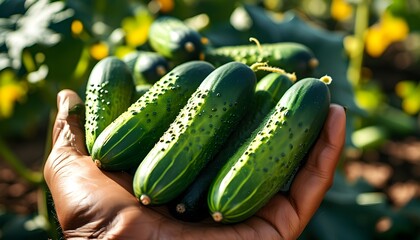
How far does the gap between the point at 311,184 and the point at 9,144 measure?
386cm

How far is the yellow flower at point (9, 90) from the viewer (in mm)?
4789

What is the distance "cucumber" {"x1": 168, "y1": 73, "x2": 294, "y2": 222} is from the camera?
246 centimetres

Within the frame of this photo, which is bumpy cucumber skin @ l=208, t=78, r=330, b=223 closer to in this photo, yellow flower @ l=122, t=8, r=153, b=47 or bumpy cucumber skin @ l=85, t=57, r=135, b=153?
bumpy cucumber skin @ l=85, t=57, r=135, b=153

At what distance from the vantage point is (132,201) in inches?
93.7

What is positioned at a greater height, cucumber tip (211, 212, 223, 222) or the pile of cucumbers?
the pile of cucumbers

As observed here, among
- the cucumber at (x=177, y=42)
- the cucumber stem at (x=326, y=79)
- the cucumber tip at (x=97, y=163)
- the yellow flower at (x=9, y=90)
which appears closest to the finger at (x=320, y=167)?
the cucumber stem at (x=326, y=79)

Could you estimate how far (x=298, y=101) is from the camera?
258 centimetres

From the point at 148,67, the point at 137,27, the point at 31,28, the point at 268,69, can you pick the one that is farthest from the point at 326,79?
the point at 137,27

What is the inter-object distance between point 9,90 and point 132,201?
2755 mm

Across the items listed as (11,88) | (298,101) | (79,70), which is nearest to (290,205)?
(298,101)

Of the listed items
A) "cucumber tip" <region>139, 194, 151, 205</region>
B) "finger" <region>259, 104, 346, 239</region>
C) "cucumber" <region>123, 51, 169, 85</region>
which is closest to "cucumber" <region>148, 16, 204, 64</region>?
"cucumber" <region>123, 51, 169, 85</region>

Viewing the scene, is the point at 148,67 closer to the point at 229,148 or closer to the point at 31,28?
the point at 31,28

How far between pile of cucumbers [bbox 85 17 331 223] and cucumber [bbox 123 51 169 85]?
24 cm

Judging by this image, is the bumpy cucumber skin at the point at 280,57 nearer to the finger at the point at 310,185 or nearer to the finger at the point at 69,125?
the finger at the point at 310,185
